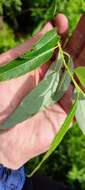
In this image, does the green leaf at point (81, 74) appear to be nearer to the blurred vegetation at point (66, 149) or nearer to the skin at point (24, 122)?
the skin at point (24, 122)

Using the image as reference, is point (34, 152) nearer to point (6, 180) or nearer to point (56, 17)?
point (6, 180)

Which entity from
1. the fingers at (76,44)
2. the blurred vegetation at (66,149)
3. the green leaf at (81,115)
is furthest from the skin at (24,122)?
the blurred vegetation at (66,149)

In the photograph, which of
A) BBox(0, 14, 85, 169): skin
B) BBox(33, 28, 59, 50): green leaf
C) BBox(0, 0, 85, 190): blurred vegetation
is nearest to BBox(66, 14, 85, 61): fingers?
BBox(0, 14, 85, 169): skin

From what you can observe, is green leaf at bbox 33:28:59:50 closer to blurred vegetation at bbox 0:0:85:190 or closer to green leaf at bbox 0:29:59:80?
green leaf at bbox 0:29:59:80

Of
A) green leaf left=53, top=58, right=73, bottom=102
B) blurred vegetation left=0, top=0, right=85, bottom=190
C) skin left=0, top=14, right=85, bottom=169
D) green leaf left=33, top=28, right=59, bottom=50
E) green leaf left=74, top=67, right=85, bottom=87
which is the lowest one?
blurred vegetation left=0, top=0, right=85, bottom=190

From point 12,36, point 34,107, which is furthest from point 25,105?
point 12,36

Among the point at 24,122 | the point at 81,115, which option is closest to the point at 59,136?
the point at 81,115
